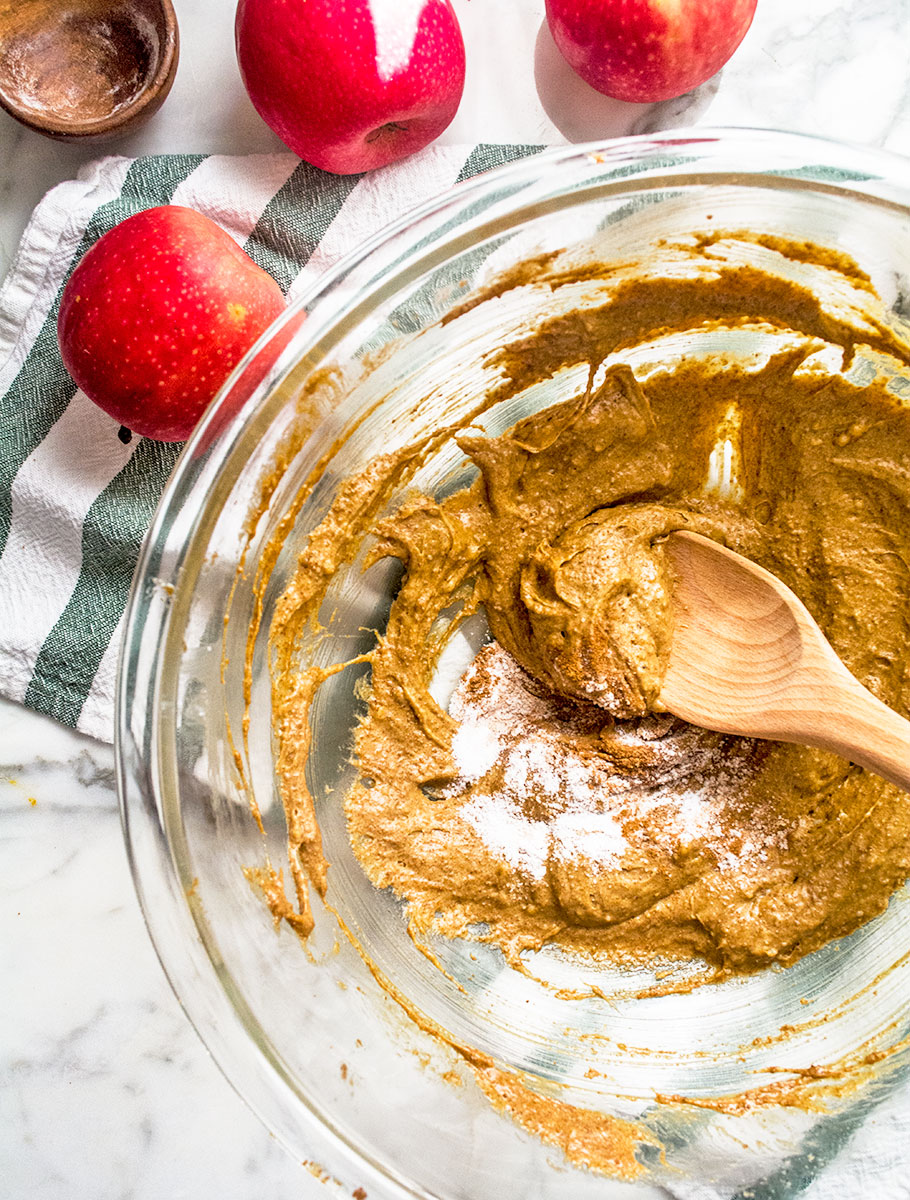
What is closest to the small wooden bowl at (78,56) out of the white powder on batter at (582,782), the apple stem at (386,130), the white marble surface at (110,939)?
the white marble surface at (110,939)

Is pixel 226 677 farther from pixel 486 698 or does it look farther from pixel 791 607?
pixel 791 607

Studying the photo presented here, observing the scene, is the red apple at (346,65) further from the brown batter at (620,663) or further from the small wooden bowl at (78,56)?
the brown batter at (620,663)

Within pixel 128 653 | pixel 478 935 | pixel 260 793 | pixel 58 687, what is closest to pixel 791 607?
pixel 478 935

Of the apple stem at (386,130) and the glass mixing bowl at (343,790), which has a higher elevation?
the apple stem at (386,130)

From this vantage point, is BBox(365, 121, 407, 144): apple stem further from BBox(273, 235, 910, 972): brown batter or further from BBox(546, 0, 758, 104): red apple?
BBox(273, 235, 910, 972): brown batter

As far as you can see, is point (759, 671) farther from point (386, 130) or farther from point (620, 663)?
point (386, 130)
